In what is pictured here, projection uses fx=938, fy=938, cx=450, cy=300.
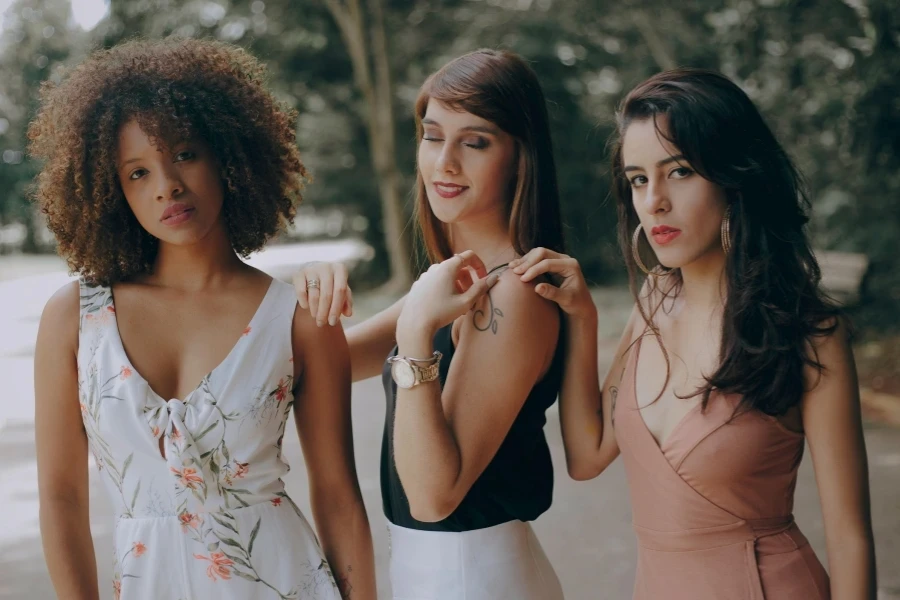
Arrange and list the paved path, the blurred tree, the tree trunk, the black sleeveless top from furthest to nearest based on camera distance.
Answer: the tree trunk < the blurred tree < the paved path < the black sleeveless top

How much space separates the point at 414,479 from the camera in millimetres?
1738

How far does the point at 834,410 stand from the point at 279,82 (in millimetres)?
13572

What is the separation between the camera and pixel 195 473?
1.70 metres

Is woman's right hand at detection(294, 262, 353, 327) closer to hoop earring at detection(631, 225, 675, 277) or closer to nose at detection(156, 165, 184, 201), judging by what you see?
nose at detection(156, 165, 184, 201)

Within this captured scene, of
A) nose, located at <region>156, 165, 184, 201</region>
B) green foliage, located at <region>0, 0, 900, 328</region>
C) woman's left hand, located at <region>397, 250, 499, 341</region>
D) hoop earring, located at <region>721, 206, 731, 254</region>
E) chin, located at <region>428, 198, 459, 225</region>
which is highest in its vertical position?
green foliage, located at <region>0, 0, 900, 328</region>

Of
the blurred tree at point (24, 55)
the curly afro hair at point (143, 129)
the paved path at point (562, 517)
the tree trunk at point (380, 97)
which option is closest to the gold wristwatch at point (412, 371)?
the curly afro hair at point (143, 129)

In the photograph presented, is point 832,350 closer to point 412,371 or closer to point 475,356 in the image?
point 475,356

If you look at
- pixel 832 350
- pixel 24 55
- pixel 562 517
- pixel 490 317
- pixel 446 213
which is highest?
pixel 24 55

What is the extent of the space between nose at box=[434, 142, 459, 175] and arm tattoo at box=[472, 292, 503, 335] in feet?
0.92

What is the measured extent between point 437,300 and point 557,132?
491 inches

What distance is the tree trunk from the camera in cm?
1346

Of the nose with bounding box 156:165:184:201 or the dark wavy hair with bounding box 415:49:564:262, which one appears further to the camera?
the dark wavy hair with bounding box 415:49:564:262

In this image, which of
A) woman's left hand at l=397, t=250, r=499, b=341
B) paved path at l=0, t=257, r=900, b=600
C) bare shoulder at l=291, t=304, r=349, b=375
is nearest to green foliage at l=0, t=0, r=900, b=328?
paved path at l=0, t=257, r=900, b=600

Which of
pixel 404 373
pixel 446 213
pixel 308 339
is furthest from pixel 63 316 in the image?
pixel 446 213
